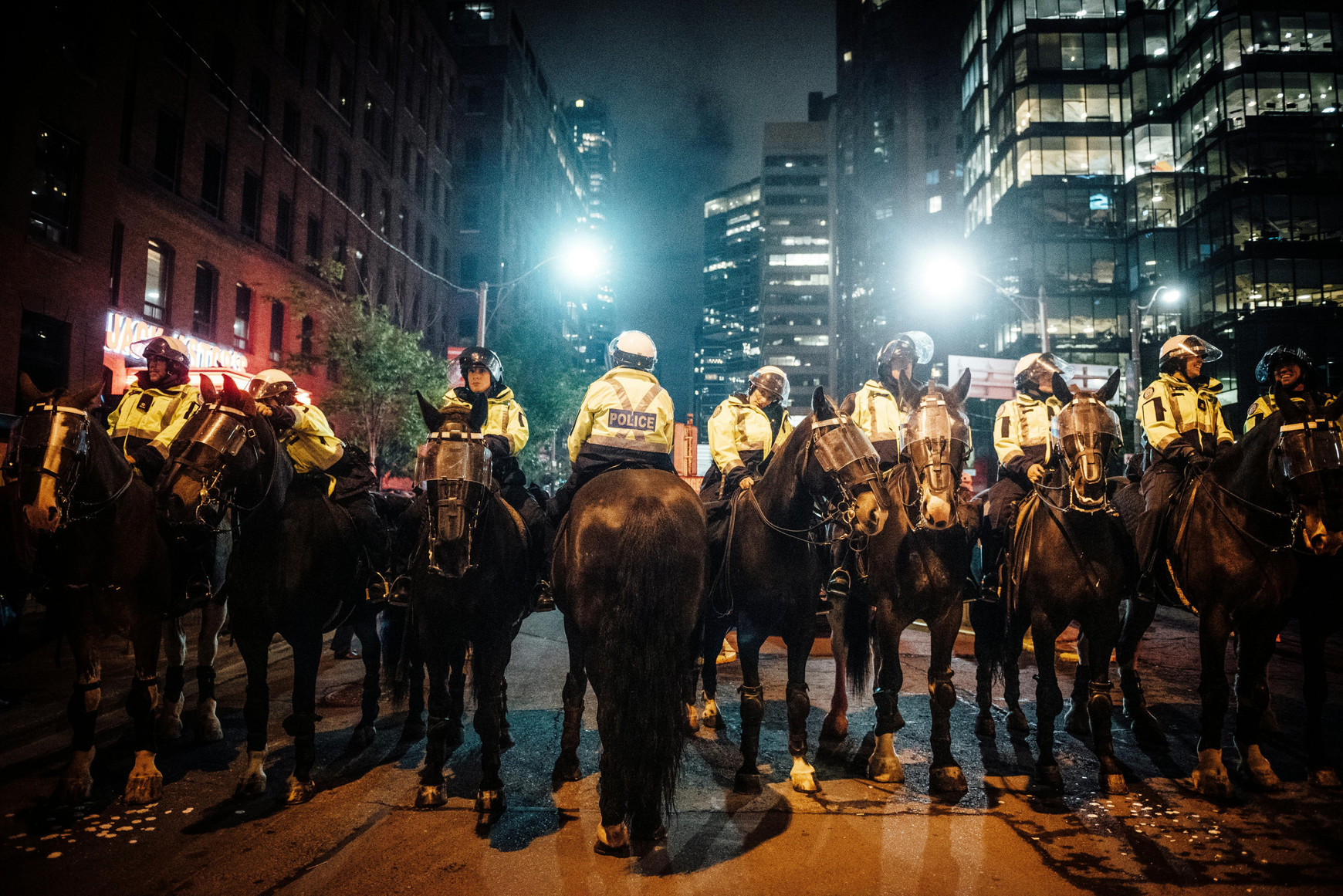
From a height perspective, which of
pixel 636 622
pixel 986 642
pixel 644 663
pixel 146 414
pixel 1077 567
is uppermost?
pixel 146 414

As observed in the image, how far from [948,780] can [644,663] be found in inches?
109

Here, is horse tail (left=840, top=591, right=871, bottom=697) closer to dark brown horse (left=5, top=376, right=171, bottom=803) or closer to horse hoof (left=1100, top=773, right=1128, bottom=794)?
horse hoof (left=1100, top=773, right=1128, bottom=794)

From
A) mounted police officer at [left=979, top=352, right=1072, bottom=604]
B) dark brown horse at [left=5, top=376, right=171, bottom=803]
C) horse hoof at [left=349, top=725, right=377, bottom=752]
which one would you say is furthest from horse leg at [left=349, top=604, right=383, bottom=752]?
mounted police officer at [left=979, top=352, right=1072, bottom=604]

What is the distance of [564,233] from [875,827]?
89357 millimetres

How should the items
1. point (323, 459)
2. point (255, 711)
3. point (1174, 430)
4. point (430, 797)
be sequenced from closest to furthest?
point (430, 797) < point (255, 711) < point (323, 459) < point (1174, 430)

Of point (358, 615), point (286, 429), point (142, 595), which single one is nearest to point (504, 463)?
point (286, 429)

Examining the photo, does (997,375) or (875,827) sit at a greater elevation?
(997,375)

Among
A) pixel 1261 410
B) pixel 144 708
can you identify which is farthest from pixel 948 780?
pixel 144 708

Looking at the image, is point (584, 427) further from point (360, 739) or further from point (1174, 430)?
point (1174, 430)

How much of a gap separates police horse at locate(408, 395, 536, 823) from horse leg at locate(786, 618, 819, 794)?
2.22 metres

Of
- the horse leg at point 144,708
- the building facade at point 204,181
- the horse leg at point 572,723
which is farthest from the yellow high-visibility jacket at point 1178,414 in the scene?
the building facade at point 204,181

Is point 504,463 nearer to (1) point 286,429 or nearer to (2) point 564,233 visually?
(1) point 286,429

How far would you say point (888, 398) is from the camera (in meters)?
7.38

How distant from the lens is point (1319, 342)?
38.4m
